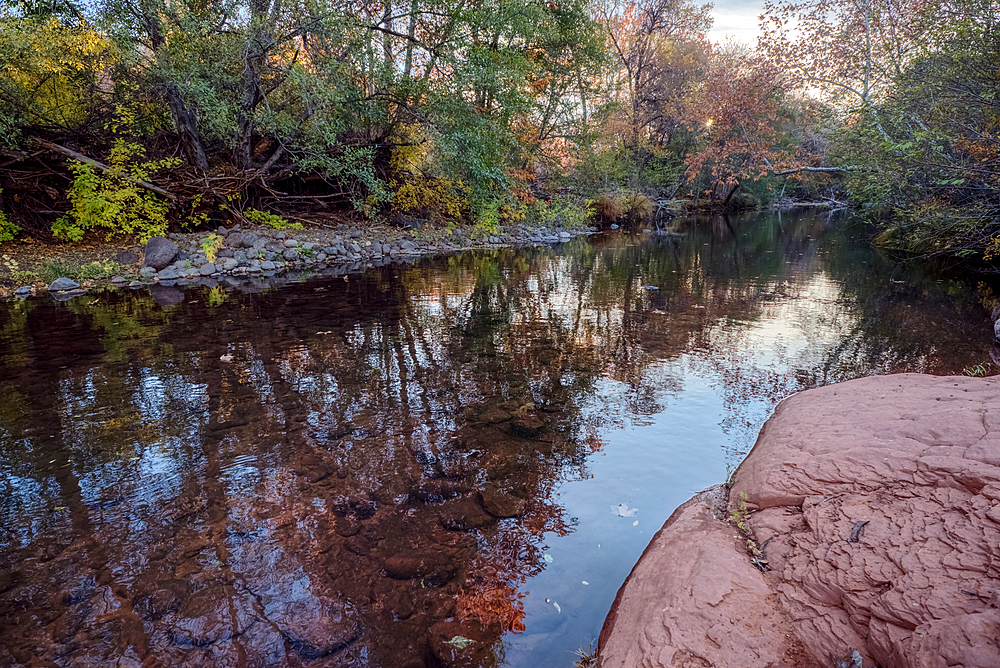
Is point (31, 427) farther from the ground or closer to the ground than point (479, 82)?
closer to the ground

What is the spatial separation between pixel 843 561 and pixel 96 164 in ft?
63.6

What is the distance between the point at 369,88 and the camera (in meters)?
15.1

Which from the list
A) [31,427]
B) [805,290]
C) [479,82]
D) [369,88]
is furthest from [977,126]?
[31,427]

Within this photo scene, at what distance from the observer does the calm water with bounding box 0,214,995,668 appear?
3070 mm

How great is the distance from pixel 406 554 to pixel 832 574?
2635mm

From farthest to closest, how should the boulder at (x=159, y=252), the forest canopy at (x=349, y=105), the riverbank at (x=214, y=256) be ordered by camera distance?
the boulder at (x=159, y=252), the riverbank at (x=214, y=256), the forest canopy at (x=349, y=105)

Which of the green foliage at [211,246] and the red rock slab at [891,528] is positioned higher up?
the green foliage at [211,246]

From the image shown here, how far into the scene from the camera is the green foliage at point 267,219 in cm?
1794

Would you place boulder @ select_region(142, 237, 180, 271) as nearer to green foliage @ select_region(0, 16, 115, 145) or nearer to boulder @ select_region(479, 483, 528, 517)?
green foliage @ select_region(0, 16, 115, 145)

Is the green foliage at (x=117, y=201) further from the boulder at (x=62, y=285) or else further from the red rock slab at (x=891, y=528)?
the red rock slab at (x=891, y=528)

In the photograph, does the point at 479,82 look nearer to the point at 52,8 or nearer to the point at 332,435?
the point at 52,8

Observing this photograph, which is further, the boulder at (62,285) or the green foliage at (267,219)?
the green foliage at (267,219)

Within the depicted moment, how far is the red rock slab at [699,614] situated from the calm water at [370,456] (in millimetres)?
400

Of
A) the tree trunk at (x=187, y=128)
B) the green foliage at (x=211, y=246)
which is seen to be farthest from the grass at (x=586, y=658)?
the tree trunk at (x=187, y=128)
